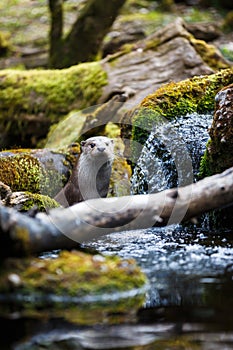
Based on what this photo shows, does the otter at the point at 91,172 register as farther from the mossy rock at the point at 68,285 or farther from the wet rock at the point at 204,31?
the wet rock at the point at 204,31

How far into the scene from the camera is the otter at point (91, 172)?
6.22 metres

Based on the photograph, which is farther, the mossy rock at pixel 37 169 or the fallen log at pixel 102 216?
the mossy rock at pixel 37 169

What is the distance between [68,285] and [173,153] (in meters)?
3.14

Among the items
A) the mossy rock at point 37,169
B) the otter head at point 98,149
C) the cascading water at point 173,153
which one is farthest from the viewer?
the mossy rock at point 37,169

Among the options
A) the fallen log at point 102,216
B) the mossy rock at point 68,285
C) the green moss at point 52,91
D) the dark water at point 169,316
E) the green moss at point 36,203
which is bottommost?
the dark water at point 169,316

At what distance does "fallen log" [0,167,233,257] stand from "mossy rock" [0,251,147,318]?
15 centimetres

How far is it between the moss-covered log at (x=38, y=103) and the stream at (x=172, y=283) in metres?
4.06

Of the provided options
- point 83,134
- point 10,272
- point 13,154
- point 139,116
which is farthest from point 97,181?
point 10,272

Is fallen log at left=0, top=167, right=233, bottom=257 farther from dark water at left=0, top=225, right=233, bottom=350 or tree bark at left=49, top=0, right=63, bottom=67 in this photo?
tree bark at left=49, top=0, right=63, bottom=67

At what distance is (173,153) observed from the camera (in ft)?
19.7

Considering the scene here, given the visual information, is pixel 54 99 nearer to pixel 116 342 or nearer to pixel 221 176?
pixel 221 176

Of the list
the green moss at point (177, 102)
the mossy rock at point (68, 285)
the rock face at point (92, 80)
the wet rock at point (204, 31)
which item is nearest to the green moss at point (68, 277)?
the mossy rock at point (68, 285)

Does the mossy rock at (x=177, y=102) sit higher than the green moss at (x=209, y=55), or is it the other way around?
the green moss at (x=209, y=55)

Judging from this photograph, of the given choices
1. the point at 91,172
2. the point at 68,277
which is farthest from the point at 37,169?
the point at 68,277
